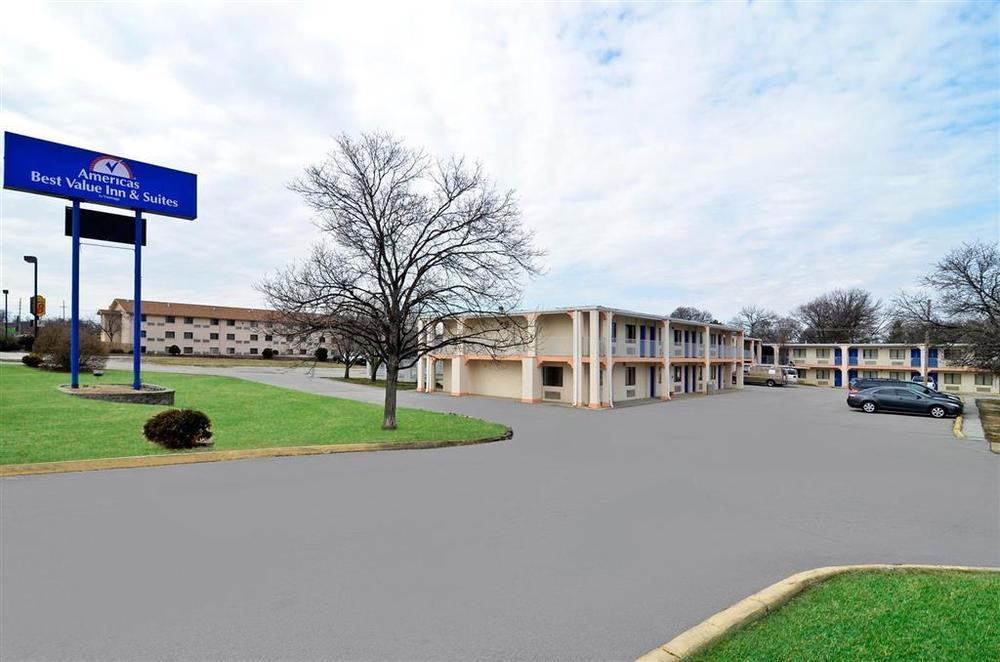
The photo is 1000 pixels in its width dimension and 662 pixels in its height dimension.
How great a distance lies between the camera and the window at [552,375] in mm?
31203

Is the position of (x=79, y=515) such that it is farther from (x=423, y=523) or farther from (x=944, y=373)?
(x=944, y=373)

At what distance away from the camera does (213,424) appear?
16453 millimetres

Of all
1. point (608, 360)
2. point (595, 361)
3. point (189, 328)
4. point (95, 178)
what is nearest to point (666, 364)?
point (608, 360)

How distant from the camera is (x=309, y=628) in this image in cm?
430

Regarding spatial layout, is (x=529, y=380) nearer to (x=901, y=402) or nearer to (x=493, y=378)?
(x=493, y=378)

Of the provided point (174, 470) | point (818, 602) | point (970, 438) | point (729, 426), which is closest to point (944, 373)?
point (970, 438)

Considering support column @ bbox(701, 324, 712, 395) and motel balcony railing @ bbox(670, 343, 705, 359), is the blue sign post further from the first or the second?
support column @ bbox(701, 324, 712, 395)

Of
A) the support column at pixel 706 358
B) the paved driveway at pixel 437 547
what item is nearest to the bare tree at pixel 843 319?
the support column at pixel 706 358

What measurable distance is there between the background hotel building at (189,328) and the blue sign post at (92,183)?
53139mm

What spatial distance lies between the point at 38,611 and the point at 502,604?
12.9 ft

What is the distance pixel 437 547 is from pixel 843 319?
84249mm

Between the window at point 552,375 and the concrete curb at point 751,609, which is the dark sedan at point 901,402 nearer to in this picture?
the window at point 552,375

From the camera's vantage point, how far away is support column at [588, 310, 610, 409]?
27609 millimetres

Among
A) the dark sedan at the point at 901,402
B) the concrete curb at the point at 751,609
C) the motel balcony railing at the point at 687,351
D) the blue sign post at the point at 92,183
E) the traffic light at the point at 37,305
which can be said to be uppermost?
the blue sign post at the point at 92,183
